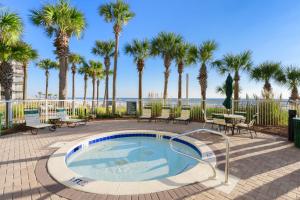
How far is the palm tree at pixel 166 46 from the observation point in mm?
14414

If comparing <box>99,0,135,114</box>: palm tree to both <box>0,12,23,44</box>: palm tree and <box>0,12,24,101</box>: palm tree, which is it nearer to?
<box>0,12,24,101</box>: palm tree

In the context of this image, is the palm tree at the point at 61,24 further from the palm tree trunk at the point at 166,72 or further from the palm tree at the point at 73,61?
the palm tree at the point at 73,61

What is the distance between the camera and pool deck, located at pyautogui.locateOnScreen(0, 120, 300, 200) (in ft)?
8.84

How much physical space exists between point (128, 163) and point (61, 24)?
9094 mm

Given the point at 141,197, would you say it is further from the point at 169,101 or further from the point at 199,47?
the point at 199,47

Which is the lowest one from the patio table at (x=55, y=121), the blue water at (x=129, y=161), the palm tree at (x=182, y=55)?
the blue water at (x=129, y=161)

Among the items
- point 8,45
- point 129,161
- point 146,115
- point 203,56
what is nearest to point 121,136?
point 129,161

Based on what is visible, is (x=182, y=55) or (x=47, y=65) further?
(x=47, y=65)

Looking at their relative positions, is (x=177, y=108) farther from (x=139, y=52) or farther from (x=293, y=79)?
(x=293, y=79)

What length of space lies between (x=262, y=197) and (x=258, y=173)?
913 millimetres

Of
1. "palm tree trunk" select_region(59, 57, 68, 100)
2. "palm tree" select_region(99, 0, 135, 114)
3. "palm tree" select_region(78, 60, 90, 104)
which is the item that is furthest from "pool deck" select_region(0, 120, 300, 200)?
"palm tree" select_region(78, 60, 90, 104)

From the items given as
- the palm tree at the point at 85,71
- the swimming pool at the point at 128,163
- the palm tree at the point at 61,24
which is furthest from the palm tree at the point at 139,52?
the palm tree at the point at 85,71

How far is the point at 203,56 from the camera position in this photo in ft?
43.2

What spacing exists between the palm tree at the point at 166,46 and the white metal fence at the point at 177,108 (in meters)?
4.23
